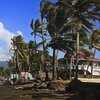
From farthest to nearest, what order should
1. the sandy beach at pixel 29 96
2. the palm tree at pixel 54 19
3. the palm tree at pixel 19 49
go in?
the palm tree at pixel 19 49 < the palm tree at pixel 54 19 < the sandy beach at pixel 29 96

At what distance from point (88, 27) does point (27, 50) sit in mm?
51461

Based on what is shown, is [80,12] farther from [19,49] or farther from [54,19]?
[19,49]

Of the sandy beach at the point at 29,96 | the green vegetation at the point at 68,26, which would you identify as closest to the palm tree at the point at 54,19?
the green vegetation at the point at 68,26

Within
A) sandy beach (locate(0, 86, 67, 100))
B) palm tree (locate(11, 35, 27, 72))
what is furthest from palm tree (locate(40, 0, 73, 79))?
palm tree (locate(11, 35, 27, 72))

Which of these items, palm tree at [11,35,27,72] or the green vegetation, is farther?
palm tree at [11,35,27,72]

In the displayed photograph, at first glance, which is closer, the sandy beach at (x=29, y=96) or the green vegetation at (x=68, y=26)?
the sandy beach at (x=29, y=96)

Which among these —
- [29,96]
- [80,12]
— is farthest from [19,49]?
[29,96]

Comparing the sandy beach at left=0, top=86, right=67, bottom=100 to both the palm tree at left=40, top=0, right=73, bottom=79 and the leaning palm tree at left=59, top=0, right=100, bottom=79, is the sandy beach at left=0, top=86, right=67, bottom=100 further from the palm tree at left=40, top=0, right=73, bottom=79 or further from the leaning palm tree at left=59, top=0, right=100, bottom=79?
the palm tree at left=40, top=0, right=73, bottom=79

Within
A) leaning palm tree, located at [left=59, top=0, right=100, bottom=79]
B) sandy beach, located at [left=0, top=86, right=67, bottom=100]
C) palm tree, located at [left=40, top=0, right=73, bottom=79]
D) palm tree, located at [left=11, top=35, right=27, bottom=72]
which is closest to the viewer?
sandy beach, located at [left=0, top=86, right=67, bottom=100]

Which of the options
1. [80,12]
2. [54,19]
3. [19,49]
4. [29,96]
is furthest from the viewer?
[19,49]

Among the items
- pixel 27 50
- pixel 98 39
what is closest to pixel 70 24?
→ pixel 98 39

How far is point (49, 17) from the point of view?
56719mm

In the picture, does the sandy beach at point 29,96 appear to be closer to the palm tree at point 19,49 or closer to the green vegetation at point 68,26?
the green vegetation at point 68,26

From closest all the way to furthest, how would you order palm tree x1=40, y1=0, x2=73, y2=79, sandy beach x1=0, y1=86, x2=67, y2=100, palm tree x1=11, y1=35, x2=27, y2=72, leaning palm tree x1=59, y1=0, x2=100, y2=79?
sandy beach x1=0, y1=86, x2=67, y2=100
leaning palm tree x1=59, y1=0, x2=100, y2=79
palm tree x1=40, y1=0, x2=73, y2=79
palm tree x1=11, y1=35, x2=27, y2=72
